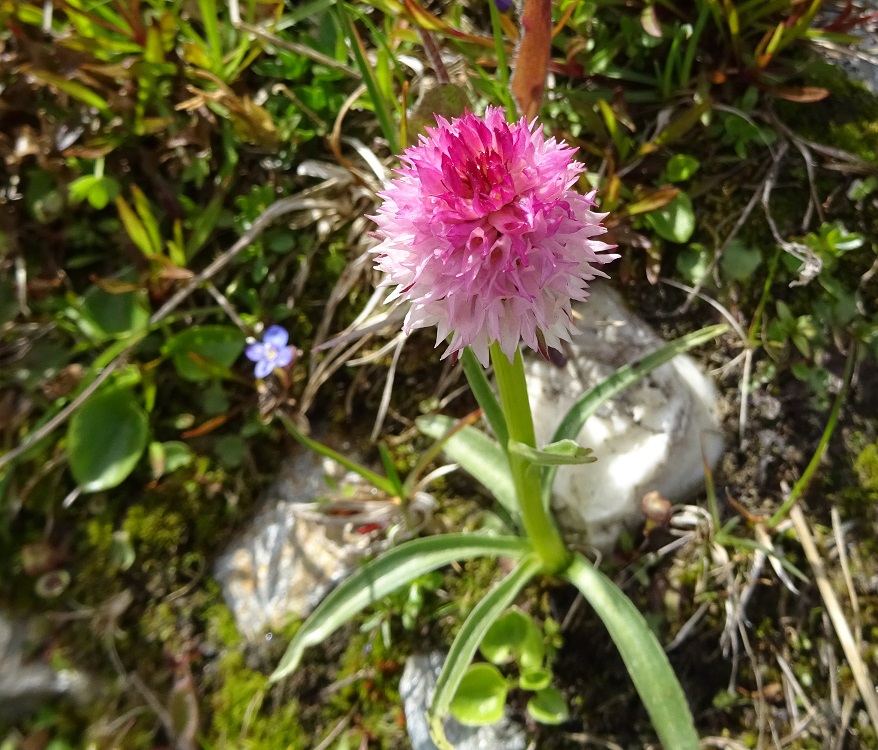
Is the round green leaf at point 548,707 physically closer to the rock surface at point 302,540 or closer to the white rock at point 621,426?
the white rock at point 621,426

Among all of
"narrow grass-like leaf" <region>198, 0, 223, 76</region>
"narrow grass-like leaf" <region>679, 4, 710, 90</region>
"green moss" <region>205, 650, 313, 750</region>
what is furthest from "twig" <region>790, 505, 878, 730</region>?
"narrow grass-like leaf" <region>198, 0, 223, 76</region>

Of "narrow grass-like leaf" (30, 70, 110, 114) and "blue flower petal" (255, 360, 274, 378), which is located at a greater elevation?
"narrow grass-like leaf" (30, 70, 110, 114)

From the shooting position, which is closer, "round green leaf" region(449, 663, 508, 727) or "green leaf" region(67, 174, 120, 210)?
"round green leaf" region(449, 663, 508, 727)

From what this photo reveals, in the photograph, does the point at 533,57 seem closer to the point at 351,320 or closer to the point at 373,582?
the point at 351,320

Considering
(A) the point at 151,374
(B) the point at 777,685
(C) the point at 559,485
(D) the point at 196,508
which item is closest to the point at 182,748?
(D) the point at 196,508

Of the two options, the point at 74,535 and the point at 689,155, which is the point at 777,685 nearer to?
the point at 689,155

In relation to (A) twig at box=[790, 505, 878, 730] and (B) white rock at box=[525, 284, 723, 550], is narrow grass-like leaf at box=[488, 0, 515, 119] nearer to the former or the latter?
(B) white rock at box=[525, 284, 723, 550]

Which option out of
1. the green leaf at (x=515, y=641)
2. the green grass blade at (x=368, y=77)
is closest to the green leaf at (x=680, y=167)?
the green grass blade at (x=368, y=77)
